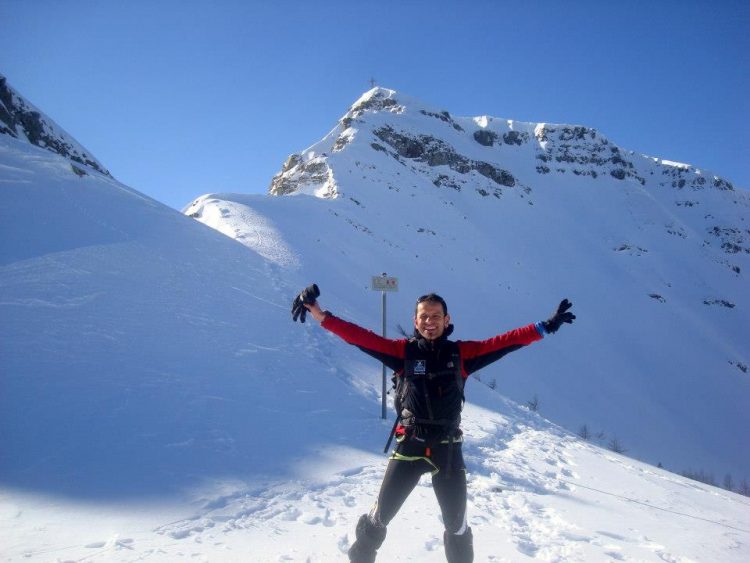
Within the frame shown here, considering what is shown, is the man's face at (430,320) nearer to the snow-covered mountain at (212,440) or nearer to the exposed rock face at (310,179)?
the snow-covered mountain at (212,440)

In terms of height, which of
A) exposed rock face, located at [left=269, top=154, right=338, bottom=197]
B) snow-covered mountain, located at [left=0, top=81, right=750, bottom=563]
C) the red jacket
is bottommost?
snow-covered mountain, located at [left=0, top=81, right=750, bottom=563]

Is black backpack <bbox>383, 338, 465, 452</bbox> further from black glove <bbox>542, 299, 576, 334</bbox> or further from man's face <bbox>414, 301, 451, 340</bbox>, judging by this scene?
black glove <bbox>542, 299, 576, 334</bbox>

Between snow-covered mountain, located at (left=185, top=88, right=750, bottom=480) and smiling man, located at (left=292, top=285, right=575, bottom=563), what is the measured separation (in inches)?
444

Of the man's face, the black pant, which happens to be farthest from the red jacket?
the black pant

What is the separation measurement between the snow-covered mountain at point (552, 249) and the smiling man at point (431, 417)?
444 inches

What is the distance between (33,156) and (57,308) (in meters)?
11.3

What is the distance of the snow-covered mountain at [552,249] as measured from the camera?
22.1 m

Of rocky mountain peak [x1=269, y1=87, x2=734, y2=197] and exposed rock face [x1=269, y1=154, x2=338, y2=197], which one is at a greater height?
rocky mountain peak [x1=269, y1=87, x2=734, y2=197]

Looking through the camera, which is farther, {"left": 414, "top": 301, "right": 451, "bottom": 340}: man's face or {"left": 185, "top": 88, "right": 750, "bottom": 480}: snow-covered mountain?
{"left": 185, "top": 88, "right": 750, "bottom": 480}: snow-covered mountain

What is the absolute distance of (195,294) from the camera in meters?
10.5

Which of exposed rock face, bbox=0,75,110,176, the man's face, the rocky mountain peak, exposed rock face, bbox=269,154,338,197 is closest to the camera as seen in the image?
the man's face

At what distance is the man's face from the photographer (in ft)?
10.0

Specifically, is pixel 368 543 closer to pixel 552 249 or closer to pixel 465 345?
pixel 465 345

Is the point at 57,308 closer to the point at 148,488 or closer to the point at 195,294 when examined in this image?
the point at 195,294
